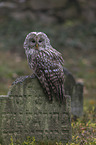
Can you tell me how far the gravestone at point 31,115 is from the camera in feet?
15.6

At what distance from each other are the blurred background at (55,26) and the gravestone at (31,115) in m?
8.85

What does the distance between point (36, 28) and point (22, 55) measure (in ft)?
9.82

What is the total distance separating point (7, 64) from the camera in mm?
12922

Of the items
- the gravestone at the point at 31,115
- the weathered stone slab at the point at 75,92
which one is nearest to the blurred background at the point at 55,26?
the weathered stone slab at the point at 75,92

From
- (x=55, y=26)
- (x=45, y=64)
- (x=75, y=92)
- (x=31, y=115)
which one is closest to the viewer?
(x=45, y=64)

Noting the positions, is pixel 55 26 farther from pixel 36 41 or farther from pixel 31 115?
pixel 31 115

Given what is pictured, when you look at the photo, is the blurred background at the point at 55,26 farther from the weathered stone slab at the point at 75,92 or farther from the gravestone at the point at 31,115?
the gravestone at the point at 31,115

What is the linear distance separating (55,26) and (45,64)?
13053 mm

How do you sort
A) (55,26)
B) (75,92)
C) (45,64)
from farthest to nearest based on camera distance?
(55,26), (75,92), (45,64)

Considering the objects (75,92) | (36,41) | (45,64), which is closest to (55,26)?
(75,92)

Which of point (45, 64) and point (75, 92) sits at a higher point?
point (45, 64)

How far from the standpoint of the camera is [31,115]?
4.83 meters

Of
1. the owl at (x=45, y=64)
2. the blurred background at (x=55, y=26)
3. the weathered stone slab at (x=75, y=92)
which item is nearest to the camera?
the owl at (x=45, y=64)

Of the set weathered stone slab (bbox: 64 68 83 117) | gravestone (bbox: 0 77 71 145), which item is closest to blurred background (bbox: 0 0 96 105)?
weathered stone slab (bbox: 64 68 83 117)
